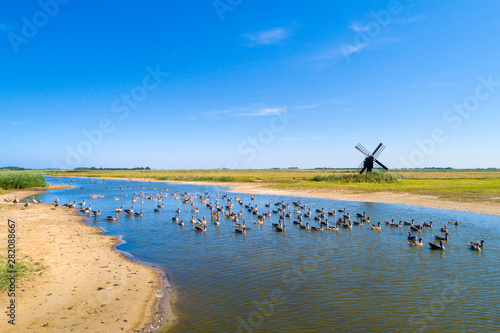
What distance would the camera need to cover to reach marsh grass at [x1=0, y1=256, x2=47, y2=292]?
1105cm

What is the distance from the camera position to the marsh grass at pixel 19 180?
176 feet

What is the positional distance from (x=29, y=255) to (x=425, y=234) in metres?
24.9

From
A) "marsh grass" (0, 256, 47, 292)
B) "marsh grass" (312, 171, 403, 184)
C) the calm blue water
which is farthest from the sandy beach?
"marsh grass" (312, 171, 403, 184)

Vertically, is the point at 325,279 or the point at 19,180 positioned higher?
Answer: the point at 19,180

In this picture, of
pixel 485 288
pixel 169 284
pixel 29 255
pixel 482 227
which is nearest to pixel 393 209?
pixel 482 227

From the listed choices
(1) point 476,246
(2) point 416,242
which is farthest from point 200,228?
(1) point 476,246

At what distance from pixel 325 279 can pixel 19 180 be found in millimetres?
63654

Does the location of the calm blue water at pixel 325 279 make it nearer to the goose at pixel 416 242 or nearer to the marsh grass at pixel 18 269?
the goose at pixel 416 242

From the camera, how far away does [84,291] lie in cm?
1120

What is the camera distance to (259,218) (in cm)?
2728

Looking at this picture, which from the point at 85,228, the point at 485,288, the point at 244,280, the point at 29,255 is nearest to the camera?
the point at 485,288

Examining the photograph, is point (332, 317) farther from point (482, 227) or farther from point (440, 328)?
point (482, 227)

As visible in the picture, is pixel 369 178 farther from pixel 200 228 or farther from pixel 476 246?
pixel 200 228

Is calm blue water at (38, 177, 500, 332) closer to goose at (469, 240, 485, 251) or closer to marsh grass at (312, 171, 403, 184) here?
goose at (469, 240, 485, 251)
